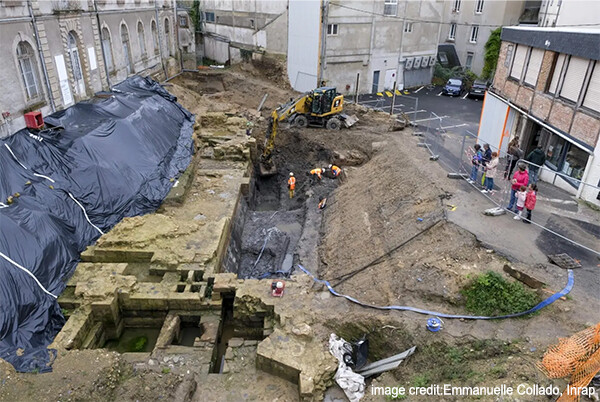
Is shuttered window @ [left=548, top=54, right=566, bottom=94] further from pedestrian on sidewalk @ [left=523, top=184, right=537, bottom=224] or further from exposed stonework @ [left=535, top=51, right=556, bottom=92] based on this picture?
pedestrian on sidewalk @ [left=523, top=184, right=537, bottom=224]

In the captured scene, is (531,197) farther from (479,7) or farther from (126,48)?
(479,7)

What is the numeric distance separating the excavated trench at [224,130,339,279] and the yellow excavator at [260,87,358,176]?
662 millimetres

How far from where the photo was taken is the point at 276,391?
909cm

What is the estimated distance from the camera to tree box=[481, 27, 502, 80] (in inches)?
1345

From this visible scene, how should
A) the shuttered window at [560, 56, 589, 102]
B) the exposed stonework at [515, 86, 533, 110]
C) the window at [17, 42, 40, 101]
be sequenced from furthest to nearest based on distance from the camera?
1. the window at [17, 42, 40, 101]
2. the exposed stonework at [515, 86, 533, 110]
3. the shuttered window at [560, 56, 589, 102]

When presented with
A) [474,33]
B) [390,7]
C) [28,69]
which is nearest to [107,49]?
[28,69]

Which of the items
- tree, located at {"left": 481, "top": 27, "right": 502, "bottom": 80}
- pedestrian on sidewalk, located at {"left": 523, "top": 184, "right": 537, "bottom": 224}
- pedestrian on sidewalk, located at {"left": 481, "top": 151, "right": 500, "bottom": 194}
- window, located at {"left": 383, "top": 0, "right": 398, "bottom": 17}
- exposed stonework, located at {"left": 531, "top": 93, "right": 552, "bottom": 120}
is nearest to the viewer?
pedestrian on sidewalk, located at {"left": 523, "top": 184, "right": 537, "bottom": 224}

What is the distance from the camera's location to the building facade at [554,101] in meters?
12.3

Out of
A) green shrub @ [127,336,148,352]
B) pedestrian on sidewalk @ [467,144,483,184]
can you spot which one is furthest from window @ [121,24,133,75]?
pedestrian on sidewalk @ [467,144,483,184]

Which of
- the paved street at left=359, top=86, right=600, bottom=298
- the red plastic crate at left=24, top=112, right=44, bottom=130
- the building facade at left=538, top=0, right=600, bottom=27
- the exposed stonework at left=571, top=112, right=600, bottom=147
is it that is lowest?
the paved street at left=359, top=86, right=600, bottom=298

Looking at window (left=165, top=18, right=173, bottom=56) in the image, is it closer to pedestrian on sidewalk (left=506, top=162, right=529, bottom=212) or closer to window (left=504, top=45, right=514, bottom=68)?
window (left=504, top=45, right=514, bottom=68)

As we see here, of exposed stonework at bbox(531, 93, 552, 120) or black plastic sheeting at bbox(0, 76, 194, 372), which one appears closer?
black plastic sheeting at bbox(0, 76, 194, 372)

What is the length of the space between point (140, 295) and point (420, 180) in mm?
10296

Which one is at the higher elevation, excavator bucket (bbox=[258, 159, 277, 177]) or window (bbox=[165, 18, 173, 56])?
window (bbox=[165, 18, 173, 56])
